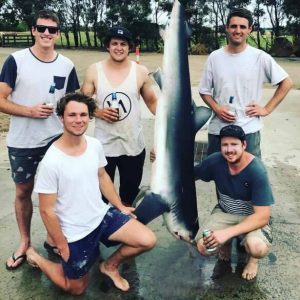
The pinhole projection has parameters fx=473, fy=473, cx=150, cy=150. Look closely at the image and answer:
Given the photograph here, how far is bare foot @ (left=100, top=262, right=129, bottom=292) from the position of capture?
3.01m

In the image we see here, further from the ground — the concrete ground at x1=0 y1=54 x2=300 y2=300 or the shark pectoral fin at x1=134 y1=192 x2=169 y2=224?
the shark pectoral fin at x1=134 y1=192 x2=169 y2=224

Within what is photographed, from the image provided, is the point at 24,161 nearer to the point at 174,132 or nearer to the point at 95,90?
the point at 95,90

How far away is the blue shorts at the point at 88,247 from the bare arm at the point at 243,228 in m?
0.55

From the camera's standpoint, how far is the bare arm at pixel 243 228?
2.88 m

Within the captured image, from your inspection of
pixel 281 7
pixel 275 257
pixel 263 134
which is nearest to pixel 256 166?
pixel 275 257

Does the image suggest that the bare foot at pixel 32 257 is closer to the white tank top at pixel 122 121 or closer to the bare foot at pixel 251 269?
the white tank top at pixel 122 121

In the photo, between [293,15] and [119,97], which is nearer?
[119,97]

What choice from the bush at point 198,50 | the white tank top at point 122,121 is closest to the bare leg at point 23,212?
the white tank top at point 122,121

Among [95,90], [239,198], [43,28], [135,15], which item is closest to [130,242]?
[239,198]

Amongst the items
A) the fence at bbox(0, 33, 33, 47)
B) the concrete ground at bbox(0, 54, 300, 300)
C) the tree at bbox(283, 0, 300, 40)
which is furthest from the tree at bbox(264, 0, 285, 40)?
the concrete ground at bbox(0, 54, 300, 300)

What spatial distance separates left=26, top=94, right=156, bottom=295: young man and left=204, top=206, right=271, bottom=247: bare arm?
38 cm

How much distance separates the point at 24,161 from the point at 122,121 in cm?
73

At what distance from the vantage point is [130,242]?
294cm

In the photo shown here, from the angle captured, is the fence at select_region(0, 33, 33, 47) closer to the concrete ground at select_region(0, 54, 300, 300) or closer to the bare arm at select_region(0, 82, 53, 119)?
the concrete ground at select_region(0, 54, 300, 300)
